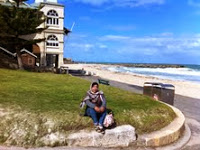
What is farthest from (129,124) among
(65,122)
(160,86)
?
(160,86)

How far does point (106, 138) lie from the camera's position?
23.4 ft

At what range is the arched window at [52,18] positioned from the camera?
33853 millimetres

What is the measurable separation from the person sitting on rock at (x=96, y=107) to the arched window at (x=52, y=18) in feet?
90.6

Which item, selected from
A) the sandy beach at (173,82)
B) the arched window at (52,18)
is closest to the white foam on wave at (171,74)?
the sandy beach at (173,82)

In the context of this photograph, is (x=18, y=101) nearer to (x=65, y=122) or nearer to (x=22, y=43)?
(x=65, y=122)

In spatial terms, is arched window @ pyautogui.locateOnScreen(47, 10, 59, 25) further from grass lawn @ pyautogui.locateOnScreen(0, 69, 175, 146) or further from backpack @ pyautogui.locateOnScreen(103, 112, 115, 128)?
backpack @ pyautogui.locateOnScreen(103, 112, 115, 128)

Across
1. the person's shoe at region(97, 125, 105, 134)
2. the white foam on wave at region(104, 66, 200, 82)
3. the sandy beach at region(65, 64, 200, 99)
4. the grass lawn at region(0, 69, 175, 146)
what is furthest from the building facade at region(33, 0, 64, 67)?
the person's shoe at region(97, 125, 105, 134)

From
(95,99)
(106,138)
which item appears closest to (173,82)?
(95,99)

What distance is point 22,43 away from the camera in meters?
22.3

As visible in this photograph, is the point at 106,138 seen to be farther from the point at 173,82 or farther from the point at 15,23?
the point at 173,82

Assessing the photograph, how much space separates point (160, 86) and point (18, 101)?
7028mm

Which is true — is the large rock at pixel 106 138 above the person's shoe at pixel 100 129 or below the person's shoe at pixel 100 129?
below

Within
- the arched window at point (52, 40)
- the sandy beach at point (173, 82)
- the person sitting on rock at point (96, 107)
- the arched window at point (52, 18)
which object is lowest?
the sandy beach at point (173, 82)

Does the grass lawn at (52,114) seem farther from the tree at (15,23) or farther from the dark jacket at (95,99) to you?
the tree at (15,23)
